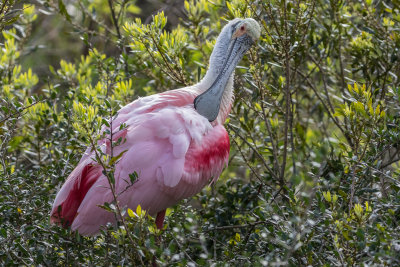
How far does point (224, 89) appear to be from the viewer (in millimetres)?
4750

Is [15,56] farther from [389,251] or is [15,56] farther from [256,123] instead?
[389,251]

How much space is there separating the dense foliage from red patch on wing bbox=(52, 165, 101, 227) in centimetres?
15

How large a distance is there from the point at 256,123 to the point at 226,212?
1031 millimetres

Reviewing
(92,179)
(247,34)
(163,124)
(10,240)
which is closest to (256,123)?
(247,34)

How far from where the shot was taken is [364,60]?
5137 millimetres

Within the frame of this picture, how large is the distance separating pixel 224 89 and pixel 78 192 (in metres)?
1.36

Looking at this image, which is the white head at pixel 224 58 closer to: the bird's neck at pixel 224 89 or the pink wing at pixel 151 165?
the bird's neck at pixel 224 89

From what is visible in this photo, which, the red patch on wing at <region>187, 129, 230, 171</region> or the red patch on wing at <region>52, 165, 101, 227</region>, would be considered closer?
the red patch on wing at <region>52, 165, 101, 227</region>

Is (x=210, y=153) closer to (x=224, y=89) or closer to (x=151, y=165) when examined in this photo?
(x=151, y=165)

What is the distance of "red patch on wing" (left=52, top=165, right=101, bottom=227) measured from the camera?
13.2 feet

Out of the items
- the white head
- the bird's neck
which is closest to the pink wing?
the white head

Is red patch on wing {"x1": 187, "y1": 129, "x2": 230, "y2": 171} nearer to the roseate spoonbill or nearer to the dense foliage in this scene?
the roseate spoonbill

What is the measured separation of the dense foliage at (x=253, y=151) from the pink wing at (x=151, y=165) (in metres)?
0.18

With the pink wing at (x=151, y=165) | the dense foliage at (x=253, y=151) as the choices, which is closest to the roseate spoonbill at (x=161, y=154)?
the pink wing at (x=151, y=165)
